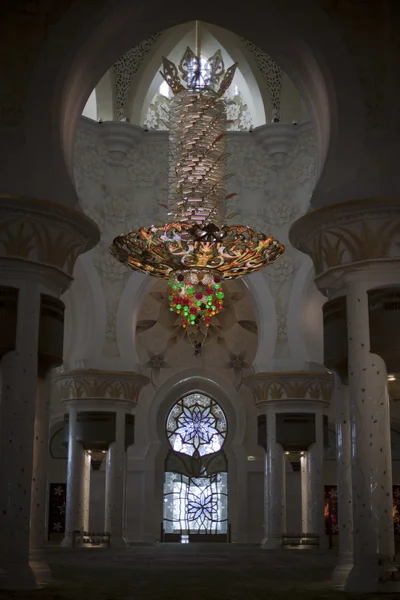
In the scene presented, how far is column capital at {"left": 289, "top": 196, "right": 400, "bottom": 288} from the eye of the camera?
24.1 ft

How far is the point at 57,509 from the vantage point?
71.4 ft

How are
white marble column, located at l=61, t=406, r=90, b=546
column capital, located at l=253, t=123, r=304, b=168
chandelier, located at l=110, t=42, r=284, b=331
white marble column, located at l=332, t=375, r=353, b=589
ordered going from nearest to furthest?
white marble column, located at l=332, t=375, r=353, b=589 < chandelier, located at l=110, t=42, r=284, b=331 < white marble column, located at l=61, t=406, r=90, b=546 < column capital, located at l=253, t=123, r=304, b=168

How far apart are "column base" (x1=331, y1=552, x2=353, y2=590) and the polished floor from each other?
0.13 meters

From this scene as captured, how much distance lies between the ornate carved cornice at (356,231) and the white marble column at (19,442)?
8.82 ft

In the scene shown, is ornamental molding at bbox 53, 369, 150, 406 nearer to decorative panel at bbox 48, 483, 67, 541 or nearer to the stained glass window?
decorative panel at bbox 48, 483, 67, 541

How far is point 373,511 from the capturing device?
6.96m

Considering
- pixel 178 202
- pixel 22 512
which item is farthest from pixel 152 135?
pixel 22 512

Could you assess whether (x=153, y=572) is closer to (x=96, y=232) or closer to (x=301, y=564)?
(x=301, y=564)

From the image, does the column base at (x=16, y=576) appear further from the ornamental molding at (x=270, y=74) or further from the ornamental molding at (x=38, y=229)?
the ornamental molding at (x=270, y=74)

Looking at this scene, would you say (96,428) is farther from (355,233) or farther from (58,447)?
(355,233)

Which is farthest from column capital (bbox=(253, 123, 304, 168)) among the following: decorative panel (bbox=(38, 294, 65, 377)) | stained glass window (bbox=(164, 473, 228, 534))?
decorative panel (bbox=(38, 294, 65, 377))

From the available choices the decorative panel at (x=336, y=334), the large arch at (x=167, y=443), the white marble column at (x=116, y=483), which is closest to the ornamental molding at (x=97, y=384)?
the white marble column at (x=116, y=483)

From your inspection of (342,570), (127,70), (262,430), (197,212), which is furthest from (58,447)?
(342,570)

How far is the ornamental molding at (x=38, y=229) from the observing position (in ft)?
24.0
